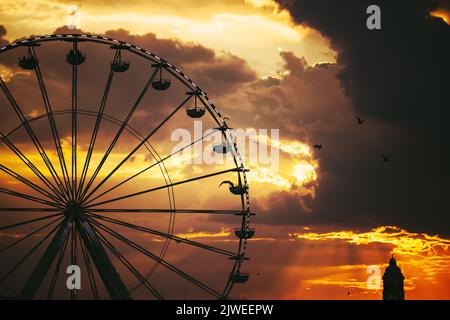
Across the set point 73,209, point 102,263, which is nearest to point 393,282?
point 102,263

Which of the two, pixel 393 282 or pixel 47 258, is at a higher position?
pixel 393 282

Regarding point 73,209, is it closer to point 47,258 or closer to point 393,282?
point 47,258

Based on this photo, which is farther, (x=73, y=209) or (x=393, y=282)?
(x=393, y=282)

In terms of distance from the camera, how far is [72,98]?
201 ft

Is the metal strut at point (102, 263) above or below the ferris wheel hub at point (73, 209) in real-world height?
below

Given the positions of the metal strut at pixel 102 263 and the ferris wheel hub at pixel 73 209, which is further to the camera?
the metal strut at pixel 102 263

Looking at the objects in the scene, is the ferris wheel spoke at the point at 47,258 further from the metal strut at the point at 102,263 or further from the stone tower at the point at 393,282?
the stone tower at the point at 393,282

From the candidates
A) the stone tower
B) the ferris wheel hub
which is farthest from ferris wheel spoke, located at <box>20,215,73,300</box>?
the stone tower

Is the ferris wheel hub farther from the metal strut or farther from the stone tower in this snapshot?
the stone tower

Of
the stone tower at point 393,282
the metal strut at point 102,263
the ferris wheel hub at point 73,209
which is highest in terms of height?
the stone tower at point 393,282

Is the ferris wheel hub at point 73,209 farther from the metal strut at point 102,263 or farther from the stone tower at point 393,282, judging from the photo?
the stone tower at point 393,282

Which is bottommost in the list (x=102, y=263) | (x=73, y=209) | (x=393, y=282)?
(x=102, y=263)

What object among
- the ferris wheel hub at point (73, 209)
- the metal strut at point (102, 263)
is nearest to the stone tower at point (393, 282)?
A: the metal strut at point (102, 263)
